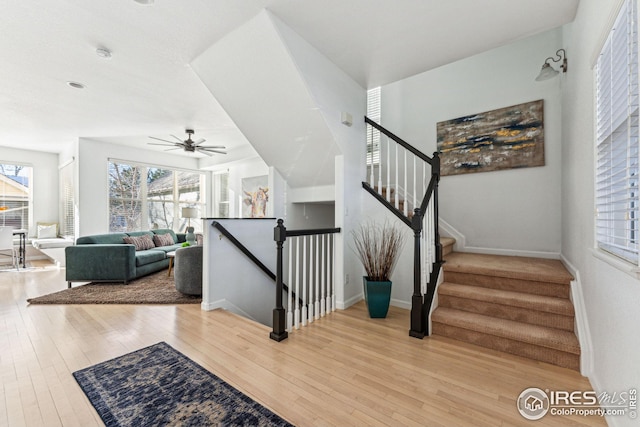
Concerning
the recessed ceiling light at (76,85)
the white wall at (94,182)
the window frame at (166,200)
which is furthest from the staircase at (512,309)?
the window frame at (166,200)

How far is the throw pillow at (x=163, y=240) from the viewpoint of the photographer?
21.0ft

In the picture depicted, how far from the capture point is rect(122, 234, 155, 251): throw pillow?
224 inches

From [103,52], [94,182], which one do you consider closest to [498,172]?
[103,52]

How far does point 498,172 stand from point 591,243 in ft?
7.16

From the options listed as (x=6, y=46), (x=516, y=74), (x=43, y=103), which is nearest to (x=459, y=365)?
(x=516, y=74)

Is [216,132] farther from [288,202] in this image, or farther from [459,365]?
[459,365]

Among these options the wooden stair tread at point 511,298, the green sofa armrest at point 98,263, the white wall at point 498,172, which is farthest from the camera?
the green sofa armrest at point 98,263

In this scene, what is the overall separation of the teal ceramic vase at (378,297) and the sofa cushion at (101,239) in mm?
5215

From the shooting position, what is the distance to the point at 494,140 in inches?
149

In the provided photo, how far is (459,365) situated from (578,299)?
113cm

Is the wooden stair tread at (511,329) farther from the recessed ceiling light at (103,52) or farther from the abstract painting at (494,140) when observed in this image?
the recessed ceiling light at (103,52)

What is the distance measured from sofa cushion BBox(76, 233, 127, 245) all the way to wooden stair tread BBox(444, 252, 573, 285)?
601 centimetres

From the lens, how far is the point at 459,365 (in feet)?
6.60

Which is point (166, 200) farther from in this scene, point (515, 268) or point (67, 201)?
point (515, 268)
